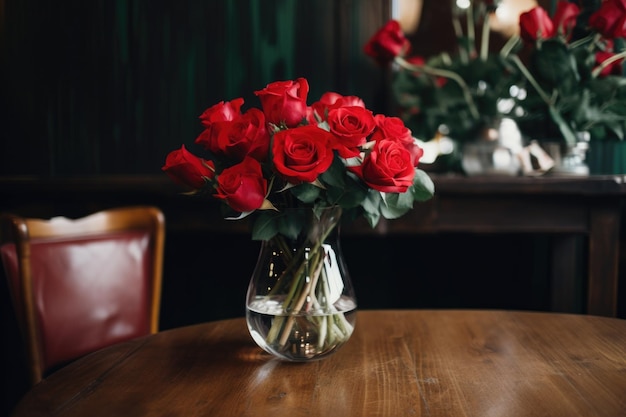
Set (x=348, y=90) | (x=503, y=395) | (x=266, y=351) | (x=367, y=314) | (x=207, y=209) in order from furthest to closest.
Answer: (x=348, y=90)
(x=207, y=209)
(x=367, y=314)
(x=266, y=351)
(x=503, y=395)

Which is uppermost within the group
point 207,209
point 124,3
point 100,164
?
point 124,3

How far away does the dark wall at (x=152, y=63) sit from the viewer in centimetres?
216

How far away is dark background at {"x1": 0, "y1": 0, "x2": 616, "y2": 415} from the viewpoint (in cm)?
216

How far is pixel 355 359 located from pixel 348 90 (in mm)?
1421

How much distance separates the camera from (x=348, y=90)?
2.16 meters

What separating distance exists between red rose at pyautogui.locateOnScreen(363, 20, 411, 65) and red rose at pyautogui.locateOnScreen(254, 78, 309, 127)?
→ 1172 mm

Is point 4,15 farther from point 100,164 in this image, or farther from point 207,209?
point 207,209

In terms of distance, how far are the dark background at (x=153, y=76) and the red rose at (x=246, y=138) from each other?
139 cm

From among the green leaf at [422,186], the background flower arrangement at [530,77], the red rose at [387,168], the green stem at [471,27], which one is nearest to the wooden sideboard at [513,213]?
the background flower arrangement at [530,77]

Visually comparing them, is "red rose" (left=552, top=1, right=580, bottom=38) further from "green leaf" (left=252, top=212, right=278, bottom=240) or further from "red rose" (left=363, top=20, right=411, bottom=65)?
"green leaf" (left=252, top=212, right=278, bottom=240)

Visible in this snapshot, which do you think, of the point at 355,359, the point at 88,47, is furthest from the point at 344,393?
the point at 88,47

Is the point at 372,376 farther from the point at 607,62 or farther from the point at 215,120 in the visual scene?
the point at 607,62

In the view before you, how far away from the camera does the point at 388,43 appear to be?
6.27ft

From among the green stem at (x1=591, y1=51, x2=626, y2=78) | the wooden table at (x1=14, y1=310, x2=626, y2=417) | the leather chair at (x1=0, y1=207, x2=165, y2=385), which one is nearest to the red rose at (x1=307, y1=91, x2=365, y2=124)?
the wooden table at (x1=14, y1=310, x2=626, y2=417)
